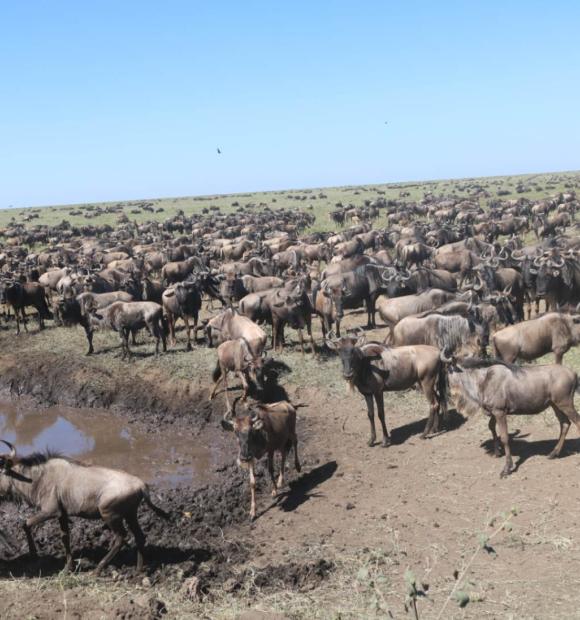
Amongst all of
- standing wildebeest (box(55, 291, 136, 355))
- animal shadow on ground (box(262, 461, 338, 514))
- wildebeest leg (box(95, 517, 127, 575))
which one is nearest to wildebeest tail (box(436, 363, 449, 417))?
animal shadow on ground (box(262, 461, 338, 514))

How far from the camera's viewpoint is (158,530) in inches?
372

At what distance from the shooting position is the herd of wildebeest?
27.2ft

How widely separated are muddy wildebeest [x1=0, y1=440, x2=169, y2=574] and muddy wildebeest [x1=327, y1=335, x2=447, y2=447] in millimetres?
4626

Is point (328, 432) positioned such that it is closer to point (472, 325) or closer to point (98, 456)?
point (472, 325)

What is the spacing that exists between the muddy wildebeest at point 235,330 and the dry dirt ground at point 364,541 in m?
2.57

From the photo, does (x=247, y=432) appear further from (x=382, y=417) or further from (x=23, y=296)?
(x=23, y=296)


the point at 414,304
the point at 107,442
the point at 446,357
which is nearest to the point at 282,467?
the point at 446,357

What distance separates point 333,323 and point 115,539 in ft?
38.5

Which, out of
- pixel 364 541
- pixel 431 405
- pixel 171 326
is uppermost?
pixel 171 326

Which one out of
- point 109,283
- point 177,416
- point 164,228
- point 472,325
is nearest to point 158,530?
point 177,416

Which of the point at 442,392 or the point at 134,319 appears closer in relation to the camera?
the point at 442,392

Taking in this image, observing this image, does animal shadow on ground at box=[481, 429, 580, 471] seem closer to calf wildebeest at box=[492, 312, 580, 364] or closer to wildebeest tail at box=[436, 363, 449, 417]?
wildebeest tail at box=[436, 363, 449, 417]

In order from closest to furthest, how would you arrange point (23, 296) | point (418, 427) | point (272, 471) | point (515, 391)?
point (515, 391) → point (272, 471) → point (418, 427) → point (23, 296)

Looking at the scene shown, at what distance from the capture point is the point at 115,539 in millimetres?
8039
